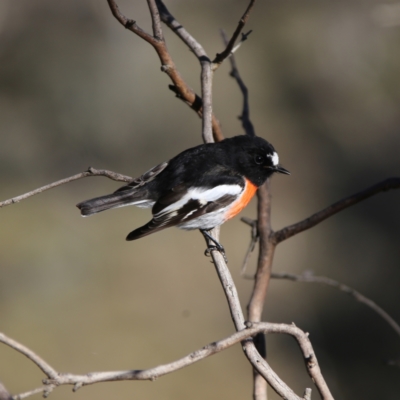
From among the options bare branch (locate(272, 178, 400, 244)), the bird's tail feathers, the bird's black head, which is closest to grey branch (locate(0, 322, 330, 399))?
bare branch (locate(272, 178, 400, 244))

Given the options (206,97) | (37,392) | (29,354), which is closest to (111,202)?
(206,97)

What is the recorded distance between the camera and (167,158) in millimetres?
7949

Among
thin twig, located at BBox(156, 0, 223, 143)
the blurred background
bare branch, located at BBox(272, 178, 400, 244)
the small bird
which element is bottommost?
bare branch, located at BBox(272, 178, 400, 244)

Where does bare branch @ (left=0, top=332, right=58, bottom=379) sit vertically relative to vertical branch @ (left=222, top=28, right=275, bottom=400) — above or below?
below

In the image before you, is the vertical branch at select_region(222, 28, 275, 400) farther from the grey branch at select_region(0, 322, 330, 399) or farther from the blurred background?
the blurred background

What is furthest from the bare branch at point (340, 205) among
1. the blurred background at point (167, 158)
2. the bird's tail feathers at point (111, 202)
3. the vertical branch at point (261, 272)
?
the blurred background at point (167, 158)

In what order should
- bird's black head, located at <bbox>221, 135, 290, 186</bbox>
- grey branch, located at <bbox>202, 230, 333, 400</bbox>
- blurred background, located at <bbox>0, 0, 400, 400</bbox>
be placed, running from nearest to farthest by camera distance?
grey branch, located at <bbox>202, 230, 333, 400</bbox> → bird's black head, located at <bbox>221, 135, 290, 186</bbox> → blurred background, located at <bbox>0, 0, 400, 400</bbox>

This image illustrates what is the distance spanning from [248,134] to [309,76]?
6264mm

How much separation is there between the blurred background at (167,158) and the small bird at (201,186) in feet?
11.3

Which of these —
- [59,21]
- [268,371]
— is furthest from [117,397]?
[59,21]

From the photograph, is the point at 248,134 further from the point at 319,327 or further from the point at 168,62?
the point at 319,327

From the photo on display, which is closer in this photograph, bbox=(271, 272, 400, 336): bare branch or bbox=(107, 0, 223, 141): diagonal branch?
bbox=(107, 0, 223, 141): diagonal branch

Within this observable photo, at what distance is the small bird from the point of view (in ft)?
10.3

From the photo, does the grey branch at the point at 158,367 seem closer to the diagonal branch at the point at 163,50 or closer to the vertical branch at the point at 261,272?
the vertical branch at the point at 261,272
